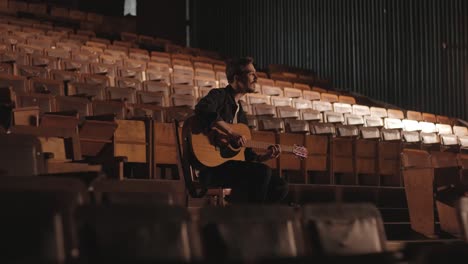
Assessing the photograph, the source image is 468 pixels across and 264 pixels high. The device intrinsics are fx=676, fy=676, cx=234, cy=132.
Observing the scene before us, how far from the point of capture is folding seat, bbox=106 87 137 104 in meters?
2.43

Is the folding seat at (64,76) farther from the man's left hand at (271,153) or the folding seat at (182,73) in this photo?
the man's left hand at (271,153)

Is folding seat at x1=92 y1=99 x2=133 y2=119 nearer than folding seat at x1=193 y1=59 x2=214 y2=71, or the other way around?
folding seat at x1=92 y1=99 x2=133 y2=119

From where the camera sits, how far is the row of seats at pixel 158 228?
2.17 feet

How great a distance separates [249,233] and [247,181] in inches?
18.1

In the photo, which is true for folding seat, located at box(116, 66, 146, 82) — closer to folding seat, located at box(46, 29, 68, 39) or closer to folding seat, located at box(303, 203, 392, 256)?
folding seat, located at box(46, 29, 68, 39)

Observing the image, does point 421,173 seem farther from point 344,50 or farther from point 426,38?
point 344,50

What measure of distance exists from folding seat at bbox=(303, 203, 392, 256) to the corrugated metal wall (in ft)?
10.3

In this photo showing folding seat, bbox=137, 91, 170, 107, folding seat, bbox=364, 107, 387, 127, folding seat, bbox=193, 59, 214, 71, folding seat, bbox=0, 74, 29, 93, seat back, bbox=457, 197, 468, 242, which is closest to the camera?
seat back, bbox=457, 197, 468, 242

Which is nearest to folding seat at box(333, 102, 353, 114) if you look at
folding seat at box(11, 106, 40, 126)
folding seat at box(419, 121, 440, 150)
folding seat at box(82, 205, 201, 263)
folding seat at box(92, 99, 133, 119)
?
folding seat at box(419, 121, 440, 150)

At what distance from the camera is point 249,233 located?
0.82 m

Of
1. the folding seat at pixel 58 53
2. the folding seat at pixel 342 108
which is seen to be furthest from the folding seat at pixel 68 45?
the folding seat at pixel 342 108

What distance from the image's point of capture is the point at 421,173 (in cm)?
170

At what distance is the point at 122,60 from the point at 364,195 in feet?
5.17

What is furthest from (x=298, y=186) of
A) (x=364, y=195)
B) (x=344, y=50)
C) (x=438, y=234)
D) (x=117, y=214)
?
(x=344, y=50)
